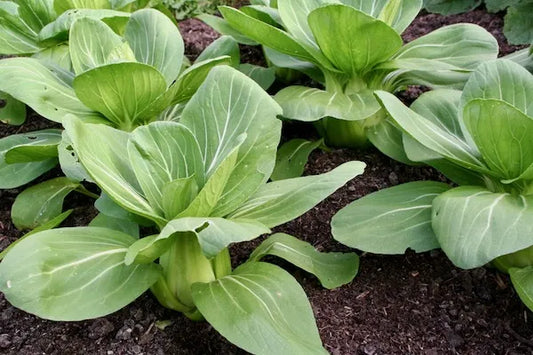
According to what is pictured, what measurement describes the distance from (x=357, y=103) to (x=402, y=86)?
1.49 ft

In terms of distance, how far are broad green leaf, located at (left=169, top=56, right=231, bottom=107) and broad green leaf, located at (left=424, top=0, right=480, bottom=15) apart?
→ 218 cm

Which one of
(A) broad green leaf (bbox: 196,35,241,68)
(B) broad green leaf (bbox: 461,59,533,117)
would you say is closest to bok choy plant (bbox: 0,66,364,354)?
(B) broad green leaf (bbox: 461,59,533,117)

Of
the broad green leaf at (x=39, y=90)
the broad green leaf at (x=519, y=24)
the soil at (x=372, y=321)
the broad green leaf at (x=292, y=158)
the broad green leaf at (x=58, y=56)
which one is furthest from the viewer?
the broad green leaf at (x=519, y=24)

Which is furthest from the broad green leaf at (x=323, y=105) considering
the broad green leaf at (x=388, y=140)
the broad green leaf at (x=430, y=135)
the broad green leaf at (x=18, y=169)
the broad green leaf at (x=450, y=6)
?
the broad green leaf at (x=450, y=6)

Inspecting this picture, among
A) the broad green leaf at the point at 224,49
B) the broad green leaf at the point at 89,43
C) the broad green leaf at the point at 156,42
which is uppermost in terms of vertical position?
the broad green leaf at the point at 89,43

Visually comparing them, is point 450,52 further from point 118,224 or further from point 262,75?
point 118,224

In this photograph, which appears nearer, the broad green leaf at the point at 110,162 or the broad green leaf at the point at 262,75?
the broad green leaf at the point at 110,162

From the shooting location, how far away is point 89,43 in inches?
108

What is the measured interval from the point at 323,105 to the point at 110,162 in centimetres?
102

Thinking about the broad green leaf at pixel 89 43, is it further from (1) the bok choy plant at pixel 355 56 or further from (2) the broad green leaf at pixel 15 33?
(2) the broad green leaf at pixel 15 33

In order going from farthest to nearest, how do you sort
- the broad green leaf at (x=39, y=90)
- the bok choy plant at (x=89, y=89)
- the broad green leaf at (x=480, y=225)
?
the broad green leaf at (x=39, y=90) < the bok choy plant at (x=89, y=89) < the broad green leaf at (x=480, y=225)

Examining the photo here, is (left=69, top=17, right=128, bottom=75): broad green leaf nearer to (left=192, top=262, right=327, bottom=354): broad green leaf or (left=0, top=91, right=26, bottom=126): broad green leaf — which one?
(left=0, top=91, right=26, bottom=126): broad green leaf

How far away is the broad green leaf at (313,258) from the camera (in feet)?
7.61

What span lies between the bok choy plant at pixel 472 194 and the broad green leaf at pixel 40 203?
4.04ft
